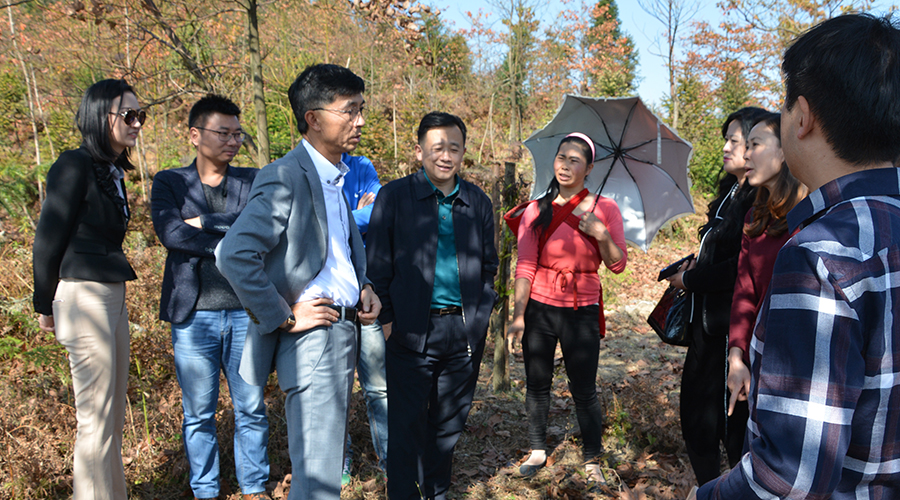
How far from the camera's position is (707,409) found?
292cm

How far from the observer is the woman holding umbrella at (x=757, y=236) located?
2518 millimetres

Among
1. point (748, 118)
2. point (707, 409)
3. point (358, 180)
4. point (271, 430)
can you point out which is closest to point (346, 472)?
point (271, 430)

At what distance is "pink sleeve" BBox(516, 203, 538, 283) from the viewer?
3.74m

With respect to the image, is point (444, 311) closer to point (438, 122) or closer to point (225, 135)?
point (438, 122)

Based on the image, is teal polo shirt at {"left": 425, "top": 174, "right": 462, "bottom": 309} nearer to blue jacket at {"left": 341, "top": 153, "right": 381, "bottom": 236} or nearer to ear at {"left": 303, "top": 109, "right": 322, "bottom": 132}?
blue jacket at {"left": 341, "top": 153, "right": 381, "bottom": 236}

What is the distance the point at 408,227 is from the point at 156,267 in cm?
451

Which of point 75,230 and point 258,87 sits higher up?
point 258,87

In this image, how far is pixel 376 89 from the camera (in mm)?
13641

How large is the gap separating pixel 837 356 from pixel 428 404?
8.32 feet

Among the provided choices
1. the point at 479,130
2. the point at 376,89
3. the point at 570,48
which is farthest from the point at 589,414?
the point at 570,48

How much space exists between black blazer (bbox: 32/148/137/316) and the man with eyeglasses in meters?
0.45

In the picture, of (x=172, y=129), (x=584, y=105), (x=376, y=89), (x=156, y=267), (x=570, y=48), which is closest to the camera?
(x=584, y=105)

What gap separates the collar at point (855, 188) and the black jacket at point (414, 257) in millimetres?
2199

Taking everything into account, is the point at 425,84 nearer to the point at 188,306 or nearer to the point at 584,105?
the point at 584,105
